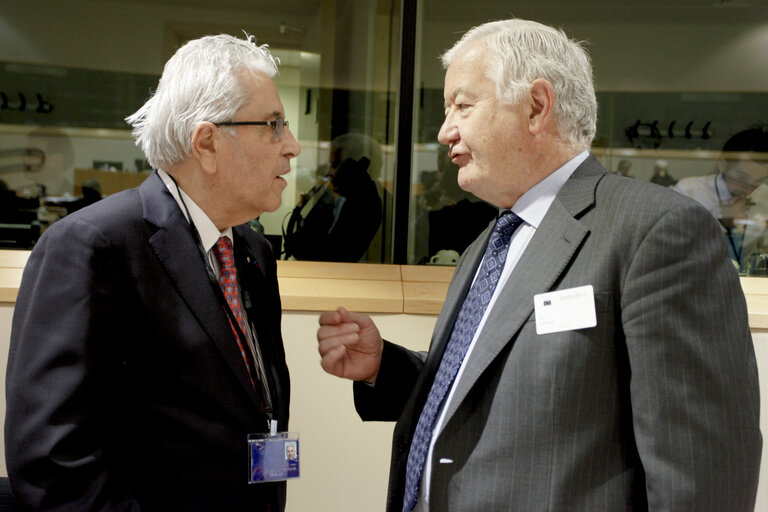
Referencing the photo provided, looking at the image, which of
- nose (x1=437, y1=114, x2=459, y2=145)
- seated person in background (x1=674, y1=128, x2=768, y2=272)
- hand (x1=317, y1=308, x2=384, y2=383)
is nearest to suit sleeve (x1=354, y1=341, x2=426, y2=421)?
hand (x1=317, y1=308, x2=384, y2=383)

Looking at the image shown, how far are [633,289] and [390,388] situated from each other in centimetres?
81

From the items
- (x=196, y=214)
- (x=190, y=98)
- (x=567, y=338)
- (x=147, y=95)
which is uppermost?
(x=147, y=95)

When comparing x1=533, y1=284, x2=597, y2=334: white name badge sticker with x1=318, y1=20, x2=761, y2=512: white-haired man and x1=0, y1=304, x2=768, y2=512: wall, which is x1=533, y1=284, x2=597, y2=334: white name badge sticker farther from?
x1=0, y1=304, x2=768, y2=512: wall

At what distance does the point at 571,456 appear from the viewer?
4.63 ft

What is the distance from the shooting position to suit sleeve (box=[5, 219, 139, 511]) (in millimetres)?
1383

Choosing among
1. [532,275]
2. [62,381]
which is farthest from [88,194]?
[532,275]

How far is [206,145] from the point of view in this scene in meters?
1.69

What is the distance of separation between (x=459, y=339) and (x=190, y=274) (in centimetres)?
60

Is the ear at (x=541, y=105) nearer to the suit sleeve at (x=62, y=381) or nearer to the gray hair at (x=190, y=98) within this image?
the gray hair at (x=190, y=98)

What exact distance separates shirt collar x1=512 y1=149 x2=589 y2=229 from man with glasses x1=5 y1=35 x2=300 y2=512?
1.96ft

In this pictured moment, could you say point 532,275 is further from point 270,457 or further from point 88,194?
point 88,194

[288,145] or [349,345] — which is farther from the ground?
[288,145]

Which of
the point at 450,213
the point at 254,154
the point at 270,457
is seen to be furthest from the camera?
the point at 450,213

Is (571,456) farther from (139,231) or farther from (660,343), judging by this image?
(139,231)
